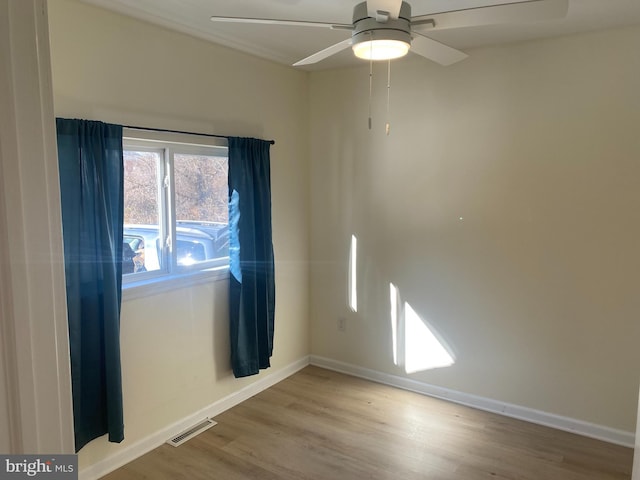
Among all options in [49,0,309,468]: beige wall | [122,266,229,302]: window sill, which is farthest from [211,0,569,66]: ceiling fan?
[122,266,229,302]: window sill

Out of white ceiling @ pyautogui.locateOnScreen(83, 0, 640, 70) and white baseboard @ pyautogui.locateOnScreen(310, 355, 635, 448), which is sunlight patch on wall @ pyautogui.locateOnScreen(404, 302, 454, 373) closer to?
white baseboard @ pyautogui.locateOnScreen(310, 355, 635, 448)

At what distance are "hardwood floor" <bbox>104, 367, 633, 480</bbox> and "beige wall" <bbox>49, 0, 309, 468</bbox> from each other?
0.31 metres

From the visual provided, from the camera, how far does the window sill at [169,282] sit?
2744mm

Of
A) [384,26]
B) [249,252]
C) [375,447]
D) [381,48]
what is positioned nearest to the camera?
[384,26]

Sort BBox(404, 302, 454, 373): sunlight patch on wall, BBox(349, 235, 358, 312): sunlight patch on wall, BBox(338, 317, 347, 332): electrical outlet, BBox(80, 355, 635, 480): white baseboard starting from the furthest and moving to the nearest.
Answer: BBox(338, 317, 347, 332): electrical outlet → BBox(349, 235, 358, 312): sunlight patch on wall → BBox(404, 302, 454, 373): sunlight patch on wall → BBox(80, 355, 635, 480): white baseboard

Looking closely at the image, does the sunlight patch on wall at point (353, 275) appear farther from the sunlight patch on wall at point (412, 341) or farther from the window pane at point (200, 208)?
the window pane at point (200, 208)

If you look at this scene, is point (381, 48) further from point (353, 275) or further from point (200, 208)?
point (353, 275)

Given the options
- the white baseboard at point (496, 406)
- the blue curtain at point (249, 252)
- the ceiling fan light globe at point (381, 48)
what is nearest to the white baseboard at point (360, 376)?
the white baseboard at point (496, 406)

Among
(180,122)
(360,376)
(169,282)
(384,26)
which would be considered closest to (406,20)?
(384,26)

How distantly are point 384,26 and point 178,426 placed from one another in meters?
2.68

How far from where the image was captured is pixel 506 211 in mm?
3211

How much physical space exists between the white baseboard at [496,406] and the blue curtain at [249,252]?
90 cm

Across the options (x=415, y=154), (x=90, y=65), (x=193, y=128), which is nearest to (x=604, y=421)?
(x=415, y=154)

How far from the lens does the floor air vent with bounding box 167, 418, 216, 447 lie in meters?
3.00
